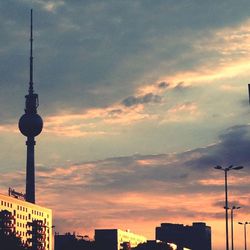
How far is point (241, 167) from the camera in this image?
4488 inches

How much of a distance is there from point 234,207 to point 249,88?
12108 cm

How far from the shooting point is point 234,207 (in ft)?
538

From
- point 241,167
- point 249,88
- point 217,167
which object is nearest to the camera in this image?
point 249,88

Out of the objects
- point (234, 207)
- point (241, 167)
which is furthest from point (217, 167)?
point (234, 207)

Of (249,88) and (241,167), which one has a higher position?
(241,167)

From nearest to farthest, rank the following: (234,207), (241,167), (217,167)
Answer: (241,167)
(217,167)
(234,207)

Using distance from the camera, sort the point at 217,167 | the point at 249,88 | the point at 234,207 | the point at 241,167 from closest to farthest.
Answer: the point at 249,88
the point at 241,167
the point at 217,167
the point at 234,207

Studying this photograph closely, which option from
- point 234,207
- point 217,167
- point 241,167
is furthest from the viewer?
Answer: point 234,207

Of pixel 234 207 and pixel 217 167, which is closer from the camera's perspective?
pixel 217 167

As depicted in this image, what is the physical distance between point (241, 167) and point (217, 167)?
10761 mm

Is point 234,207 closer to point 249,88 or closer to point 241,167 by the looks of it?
point 241,167

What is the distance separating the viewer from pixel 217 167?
125 m

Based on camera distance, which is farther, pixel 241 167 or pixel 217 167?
pixel 217 167

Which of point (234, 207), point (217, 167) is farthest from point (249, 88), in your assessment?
point (234, 207)
